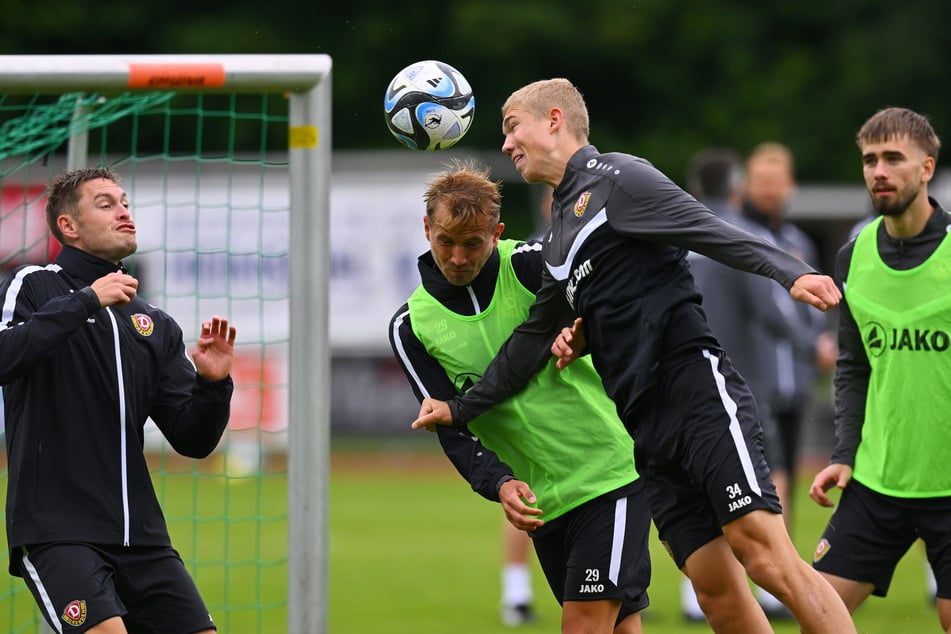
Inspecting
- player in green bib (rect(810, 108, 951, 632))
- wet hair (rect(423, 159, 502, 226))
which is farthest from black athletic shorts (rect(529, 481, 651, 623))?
wet hair (rect(423, 159, 502, 226))

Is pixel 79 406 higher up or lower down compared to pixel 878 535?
higher up

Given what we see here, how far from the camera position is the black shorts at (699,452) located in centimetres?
512

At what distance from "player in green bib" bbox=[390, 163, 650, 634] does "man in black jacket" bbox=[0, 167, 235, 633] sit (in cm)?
84

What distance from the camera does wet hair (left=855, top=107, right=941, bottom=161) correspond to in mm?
5758

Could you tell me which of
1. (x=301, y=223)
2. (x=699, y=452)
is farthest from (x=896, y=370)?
(x=301, y=223)

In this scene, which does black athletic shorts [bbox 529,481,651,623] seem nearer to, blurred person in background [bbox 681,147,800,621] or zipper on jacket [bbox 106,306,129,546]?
zipper on jacket [bbox 106,306,129,546]

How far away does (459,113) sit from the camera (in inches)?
231

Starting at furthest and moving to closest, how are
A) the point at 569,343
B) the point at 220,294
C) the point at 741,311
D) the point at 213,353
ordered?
the point at 220,294, the point at 741,311, the point at 213,353, the point at 569,343

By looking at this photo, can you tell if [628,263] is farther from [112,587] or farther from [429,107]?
[112,587]

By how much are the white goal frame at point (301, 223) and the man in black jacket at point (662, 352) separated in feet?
2.12

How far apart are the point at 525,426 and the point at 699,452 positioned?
749mm

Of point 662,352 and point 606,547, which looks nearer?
point 662,352

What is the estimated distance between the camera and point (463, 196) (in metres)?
5.43

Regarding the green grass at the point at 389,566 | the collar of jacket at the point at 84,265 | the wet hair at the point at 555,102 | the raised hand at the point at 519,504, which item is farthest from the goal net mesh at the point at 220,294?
the wet hair at the point at 555,102
